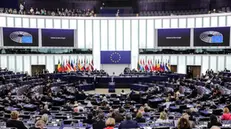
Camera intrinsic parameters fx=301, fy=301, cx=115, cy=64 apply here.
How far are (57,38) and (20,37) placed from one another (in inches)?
208

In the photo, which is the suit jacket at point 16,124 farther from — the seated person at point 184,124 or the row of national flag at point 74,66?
the row of national flag at point 74,66

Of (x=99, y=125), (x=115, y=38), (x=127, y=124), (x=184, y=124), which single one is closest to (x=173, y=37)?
(x=115, y=38)

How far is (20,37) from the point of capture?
42000 mm

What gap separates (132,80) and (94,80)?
4.21m

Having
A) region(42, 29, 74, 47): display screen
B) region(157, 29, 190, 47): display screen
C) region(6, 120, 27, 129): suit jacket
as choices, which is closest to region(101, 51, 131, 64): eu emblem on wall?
region(157, 29, 190, 47): display screen

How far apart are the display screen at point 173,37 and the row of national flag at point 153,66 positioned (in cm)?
291

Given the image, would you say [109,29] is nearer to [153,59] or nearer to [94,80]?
[153,59]

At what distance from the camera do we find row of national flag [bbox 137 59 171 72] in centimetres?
3915

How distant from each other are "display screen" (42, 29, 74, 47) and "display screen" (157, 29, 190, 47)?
13245 millimetres

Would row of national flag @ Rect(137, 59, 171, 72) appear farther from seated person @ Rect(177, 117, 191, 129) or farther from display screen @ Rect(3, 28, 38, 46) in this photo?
seated person @ Rect(177, 117, 191, 129)

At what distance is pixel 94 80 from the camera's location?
3334cm

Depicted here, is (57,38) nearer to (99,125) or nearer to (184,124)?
(99,125)

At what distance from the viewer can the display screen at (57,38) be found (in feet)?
144

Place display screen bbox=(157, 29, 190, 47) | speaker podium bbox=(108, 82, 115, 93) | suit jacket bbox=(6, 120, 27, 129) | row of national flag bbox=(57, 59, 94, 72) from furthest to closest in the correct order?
display screen bbox=(157, 29, 190, 47)
row of national flag bbox=(57, 59, 94, 72)
speaker podium bbox=(108, 82, 115, 93)
suit jacket bbox=(6, 120, 27, 129)
